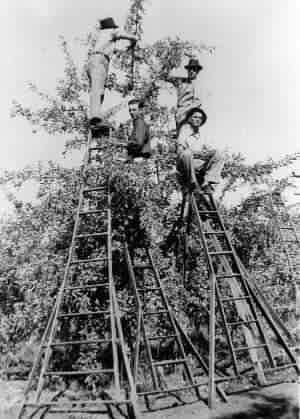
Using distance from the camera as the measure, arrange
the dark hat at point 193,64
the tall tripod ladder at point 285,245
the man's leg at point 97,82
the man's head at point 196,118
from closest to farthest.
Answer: the man's leg at point 97,82 < the man's head at point 196,118 < the dark hat at point 193,64 < the tall tripod ladder at point 285,245

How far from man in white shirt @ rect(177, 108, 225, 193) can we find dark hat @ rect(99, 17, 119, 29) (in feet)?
6.98

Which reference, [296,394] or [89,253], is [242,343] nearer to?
[296,394]

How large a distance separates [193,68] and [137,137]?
1762mm

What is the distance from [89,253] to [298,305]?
563 centimetres

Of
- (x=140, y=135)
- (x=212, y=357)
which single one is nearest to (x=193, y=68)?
(x=140, y=135)

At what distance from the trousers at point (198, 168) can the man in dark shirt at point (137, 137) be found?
2.06ft

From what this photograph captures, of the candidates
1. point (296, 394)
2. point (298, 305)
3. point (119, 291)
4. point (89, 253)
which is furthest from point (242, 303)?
point (298, 305)

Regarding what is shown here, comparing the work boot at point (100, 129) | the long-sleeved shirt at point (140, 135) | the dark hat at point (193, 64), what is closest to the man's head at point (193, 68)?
the dark hat at point (193, 64)

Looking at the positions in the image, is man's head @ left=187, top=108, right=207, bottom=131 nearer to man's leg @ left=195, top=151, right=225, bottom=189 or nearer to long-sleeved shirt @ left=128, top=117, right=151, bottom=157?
man's leg @ left=195, top=151, right=225, bottom=189

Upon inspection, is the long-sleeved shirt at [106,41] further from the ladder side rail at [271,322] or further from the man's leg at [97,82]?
the ladder side rail at [271,322]

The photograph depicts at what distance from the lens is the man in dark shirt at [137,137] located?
621 cm

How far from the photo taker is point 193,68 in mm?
6633

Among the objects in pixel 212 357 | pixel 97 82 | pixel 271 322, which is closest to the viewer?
pixel 212 357

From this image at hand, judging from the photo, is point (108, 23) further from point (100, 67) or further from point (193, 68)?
point (193, 68)
